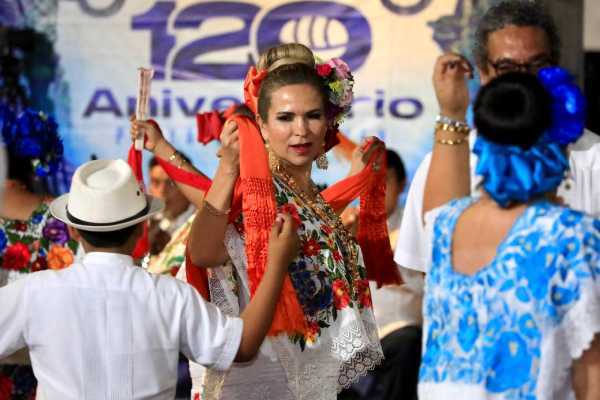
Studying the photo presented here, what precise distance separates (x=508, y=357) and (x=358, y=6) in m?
4.74

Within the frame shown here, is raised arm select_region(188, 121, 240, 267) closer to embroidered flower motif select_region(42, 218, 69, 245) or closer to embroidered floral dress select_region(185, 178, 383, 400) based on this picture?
embroidered floral dress select_region(185, 178, 383, 400)

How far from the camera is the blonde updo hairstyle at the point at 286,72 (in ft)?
14.3

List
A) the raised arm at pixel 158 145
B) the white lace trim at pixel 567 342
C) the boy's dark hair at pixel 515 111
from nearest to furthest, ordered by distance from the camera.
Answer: the white lace trim at pixel 567 342, the boy's dark hair at pixel 515 111, the raised arm at pixel 158 145

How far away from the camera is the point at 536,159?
9.52 feet

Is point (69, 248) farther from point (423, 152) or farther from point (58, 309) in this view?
point (423, 152)

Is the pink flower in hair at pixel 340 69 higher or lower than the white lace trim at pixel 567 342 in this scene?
higher

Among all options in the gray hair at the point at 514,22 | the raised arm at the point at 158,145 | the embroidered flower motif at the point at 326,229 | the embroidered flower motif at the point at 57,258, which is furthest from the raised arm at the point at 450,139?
the embroidered flower motif at the point at 57,258

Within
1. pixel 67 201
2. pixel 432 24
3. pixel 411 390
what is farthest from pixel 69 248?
pixel 432 24

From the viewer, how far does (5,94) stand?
7559 millimetres

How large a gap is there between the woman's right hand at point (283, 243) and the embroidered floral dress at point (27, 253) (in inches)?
76.4

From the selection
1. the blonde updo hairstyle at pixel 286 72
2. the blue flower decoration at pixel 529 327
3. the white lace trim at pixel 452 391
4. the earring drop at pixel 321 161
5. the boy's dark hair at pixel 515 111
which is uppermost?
the blonde updo hairstyle at pixel 286 72

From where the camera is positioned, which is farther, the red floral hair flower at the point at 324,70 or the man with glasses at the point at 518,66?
the red floral hair flower at the point at 324,70

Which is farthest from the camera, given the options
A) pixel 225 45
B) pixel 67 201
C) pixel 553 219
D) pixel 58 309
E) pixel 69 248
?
pixel 225 45

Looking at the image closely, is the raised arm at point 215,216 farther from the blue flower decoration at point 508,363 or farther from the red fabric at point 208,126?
the blue flower decoration at point 508,363
